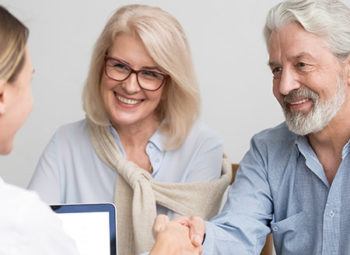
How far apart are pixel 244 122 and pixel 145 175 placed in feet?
2.61

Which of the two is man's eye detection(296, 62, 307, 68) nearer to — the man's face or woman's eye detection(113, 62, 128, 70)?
the man's face

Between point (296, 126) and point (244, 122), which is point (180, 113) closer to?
Result: point (296, 126)

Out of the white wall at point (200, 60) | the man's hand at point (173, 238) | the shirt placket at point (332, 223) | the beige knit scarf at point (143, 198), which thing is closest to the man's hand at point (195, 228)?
the man's hand at point (173, 238)

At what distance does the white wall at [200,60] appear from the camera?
2.17 m

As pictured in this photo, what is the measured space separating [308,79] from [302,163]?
20cm

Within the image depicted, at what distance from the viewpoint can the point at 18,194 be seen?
2.56ft

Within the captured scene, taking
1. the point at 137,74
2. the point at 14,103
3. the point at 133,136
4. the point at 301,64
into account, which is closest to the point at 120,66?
the point at 137,74

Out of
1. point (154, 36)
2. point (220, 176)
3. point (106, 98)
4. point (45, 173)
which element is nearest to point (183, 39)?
point (154, 36)

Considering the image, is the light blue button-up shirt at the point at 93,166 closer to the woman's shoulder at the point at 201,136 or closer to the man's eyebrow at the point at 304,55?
the woman's shoulder at the point at 201,136

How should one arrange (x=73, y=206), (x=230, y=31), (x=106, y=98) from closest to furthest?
1. (x=73, y=206)
2. (x=106, y=98)
3. (x=230, y=31)

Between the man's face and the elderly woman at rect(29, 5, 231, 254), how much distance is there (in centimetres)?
28

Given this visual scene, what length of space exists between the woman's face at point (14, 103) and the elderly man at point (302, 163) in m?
0.40

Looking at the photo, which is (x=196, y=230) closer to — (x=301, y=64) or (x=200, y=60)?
(x=301, y=64)

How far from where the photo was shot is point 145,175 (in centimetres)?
147
